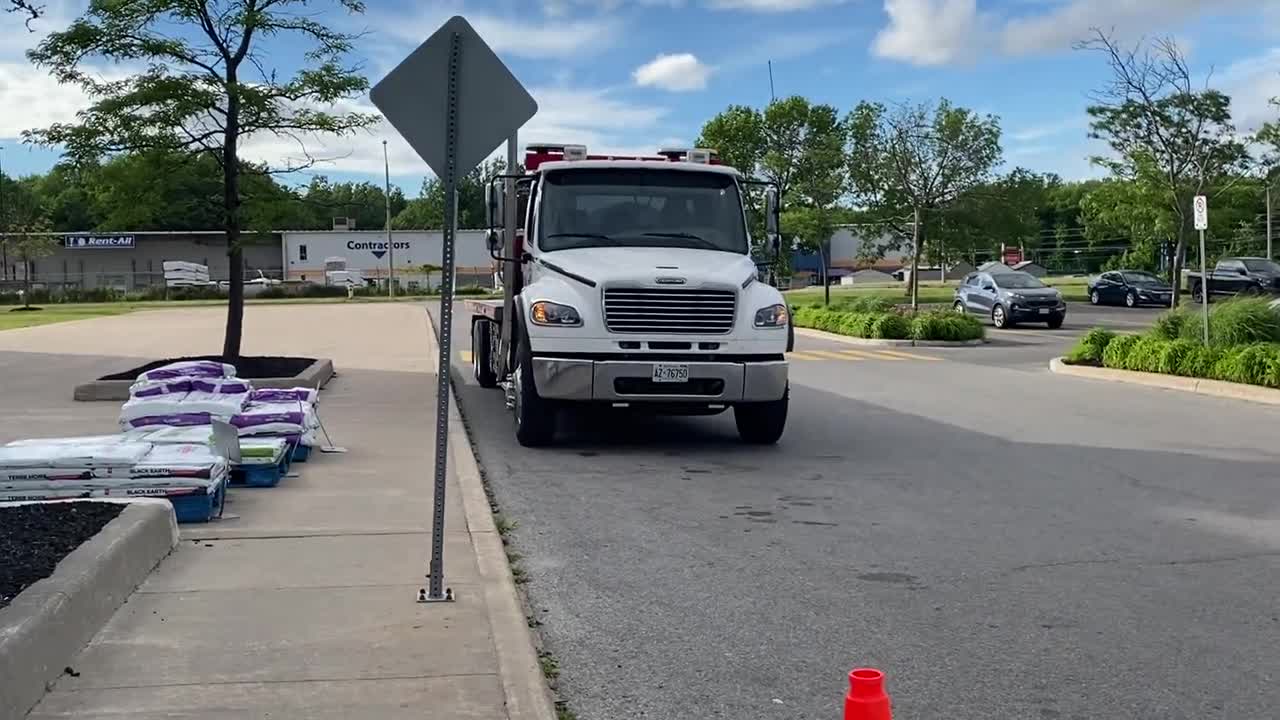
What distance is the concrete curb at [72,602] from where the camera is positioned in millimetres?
4371

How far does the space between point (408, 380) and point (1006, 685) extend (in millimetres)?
13676

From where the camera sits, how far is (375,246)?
270ft

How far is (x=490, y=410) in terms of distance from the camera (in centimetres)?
1448

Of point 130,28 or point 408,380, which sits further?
point 408,380

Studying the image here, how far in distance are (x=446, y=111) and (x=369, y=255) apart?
79.2 metres

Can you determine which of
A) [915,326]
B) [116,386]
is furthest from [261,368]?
[915,326]

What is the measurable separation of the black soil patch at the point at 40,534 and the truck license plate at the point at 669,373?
4.85 m

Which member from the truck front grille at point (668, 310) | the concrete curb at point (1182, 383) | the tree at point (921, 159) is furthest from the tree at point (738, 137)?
the truck front grille at point (668, 310)

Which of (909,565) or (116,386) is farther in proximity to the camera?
(116,386)

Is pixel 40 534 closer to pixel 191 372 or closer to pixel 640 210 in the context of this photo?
pixel 191 372

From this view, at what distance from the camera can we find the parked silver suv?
32.7 m

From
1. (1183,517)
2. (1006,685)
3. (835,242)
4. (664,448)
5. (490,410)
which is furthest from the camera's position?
(835,242)

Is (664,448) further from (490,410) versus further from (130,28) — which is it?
(130,28)

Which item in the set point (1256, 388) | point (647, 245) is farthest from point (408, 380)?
point (1256, 388)
